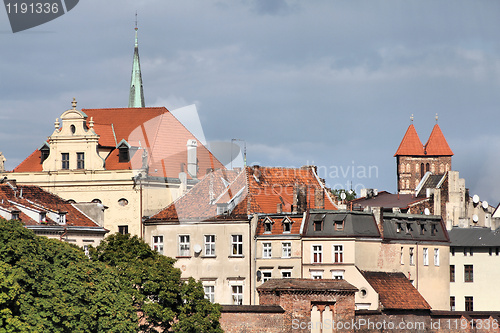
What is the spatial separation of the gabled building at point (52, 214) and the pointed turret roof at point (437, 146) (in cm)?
9775

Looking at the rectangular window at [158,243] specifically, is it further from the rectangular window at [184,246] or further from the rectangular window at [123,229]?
the rectangular window at [123,229]

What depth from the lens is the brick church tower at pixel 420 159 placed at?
173000mm

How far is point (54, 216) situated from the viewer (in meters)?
77.6

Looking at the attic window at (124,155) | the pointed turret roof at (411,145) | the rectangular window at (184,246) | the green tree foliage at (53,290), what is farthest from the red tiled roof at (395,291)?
the pointed turret roof at (411,145)

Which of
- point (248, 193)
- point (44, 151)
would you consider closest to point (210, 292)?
point (248, 193)

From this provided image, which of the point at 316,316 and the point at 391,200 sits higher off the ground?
the point at 391,200

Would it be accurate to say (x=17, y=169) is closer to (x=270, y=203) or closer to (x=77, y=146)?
Answer: (x=77, y=146)

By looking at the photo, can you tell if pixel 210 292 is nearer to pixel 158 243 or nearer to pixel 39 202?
pixel 158 243

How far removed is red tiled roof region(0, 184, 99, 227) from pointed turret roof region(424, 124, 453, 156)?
98.3 metres

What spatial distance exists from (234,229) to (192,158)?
13.1 meters

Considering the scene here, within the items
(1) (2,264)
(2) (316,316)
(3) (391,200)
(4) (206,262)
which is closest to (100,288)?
(1) (2,264)

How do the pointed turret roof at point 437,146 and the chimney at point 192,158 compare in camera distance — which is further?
the pointed turret roof at point 437,146

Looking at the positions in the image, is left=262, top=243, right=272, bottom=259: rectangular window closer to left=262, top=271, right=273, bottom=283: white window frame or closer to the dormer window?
left=262, top=271, right=273, bottom=283: white window frame

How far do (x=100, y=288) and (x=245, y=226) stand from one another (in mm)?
25806
